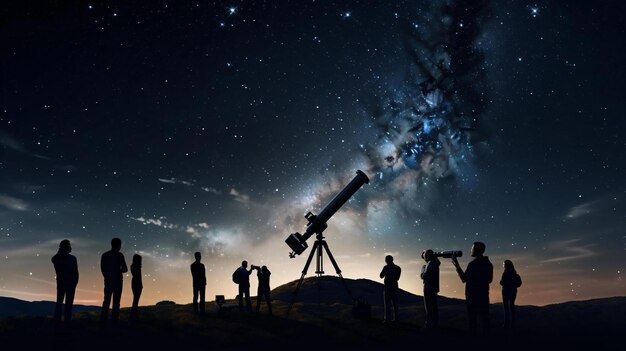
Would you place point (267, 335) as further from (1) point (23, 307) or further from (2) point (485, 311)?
(1) point (23, 307)

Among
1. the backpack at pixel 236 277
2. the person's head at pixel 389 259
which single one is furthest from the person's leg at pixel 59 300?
the person's head at pixel 389 259

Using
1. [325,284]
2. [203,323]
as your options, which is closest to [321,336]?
[203,323]

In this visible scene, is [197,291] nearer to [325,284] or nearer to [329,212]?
[329,212]

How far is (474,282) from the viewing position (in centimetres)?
1033

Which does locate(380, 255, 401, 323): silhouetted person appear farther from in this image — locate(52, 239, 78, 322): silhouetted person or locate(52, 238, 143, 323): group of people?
locate(52, 239, 78, 322): silhouetted person

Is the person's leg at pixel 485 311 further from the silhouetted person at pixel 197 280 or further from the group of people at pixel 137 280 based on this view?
the silhouetted person at pixel 197 280

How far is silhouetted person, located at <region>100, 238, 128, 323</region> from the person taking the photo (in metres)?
10.7

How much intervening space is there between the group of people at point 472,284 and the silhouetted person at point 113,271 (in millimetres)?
8249

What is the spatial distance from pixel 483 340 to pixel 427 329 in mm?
2130

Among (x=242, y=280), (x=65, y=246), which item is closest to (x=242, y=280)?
(x=242, y=280)

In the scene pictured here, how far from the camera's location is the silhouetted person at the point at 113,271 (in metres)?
10.7

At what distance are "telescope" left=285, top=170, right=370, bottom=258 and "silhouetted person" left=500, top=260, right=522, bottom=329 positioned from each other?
5.90 metres

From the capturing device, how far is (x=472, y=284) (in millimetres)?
10336

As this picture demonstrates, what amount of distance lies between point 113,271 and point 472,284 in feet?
31.6
